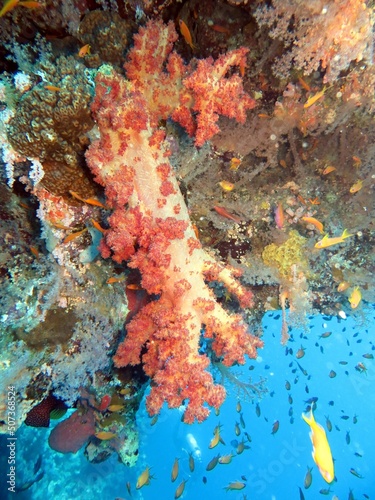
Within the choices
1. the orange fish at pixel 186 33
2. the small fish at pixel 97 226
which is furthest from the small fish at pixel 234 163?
the small fish at pixel 97 226

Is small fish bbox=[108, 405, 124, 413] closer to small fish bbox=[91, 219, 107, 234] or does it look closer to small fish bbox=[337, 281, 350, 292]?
small fish bbox=[91, 219, 107, 234]

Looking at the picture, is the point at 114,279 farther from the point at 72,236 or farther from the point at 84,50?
the point at 84,50

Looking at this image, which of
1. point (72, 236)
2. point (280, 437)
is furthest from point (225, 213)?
point (280, 437)

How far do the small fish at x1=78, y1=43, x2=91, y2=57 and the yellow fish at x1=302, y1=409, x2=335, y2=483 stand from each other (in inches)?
192

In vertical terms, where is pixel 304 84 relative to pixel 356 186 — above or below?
above

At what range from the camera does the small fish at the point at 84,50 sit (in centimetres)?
318

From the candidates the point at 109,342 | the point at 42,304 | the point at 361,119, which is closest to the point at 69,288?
the point at 42,304

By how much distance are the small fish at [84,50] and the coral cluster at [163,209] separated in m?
0.45

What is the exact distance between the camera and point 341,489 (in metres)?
58.0

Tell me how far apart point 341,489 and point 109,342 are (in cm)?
7415

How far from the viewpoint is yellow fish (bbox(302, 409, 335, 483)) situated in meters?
4.12

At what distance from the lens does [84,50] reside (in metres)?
3.19

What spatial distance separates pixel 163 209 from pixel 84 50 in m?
1.78

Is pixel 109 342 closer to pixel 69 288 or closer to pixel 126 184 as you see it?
pixel 69 288
